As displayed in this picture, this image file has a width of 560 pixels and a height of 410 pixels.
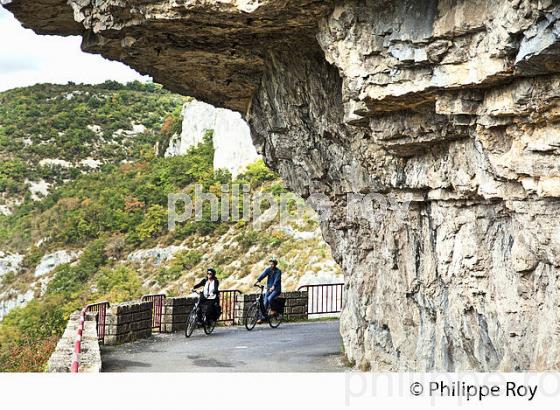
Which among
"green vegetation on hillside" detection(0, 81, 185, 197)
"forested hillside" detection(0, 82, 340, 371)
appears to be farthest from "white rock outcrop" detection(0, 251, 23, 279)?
"green vegetation on hillside" detection(0, 81, 185, 197)

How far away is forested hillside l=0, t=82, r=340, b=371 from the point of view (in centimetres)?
4181

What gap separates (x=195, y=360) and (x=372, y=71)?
796cm

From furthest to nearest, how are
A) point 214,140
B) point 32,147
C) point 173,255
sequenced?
1. point 32,147
2. point 214,140
3. point 173,255

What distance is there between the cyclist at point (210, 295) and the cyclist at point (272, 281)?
4.28 ft

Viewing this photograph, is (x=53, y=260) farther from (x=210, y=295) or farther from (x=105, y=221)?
(x=210, y=295)

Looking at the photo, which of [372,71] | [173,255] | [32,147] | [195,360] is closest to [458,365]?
[372,71]

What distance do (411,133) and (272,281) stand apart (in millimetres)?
9831

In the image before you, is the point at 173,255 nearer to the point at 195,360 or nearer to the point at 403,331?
the point at 195,360

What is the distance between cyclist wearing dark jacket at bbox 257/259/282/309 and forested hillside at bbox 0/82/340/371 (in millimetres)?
10773

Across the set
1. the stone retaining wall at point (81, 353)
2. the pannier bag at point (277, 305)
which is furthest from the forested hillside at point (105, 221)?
the stone retaining wall at point (81, 353)

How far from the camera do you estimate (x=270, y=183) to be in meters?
48.2

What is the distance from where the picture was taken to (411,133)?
11727 mm

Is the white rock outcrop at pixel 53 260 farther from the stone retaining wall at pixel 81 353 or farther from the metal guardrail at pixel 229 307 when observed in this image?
the stone retaining wall at pixel 81 353

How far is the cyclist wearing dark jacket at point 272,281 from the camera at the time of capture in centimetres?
2078
